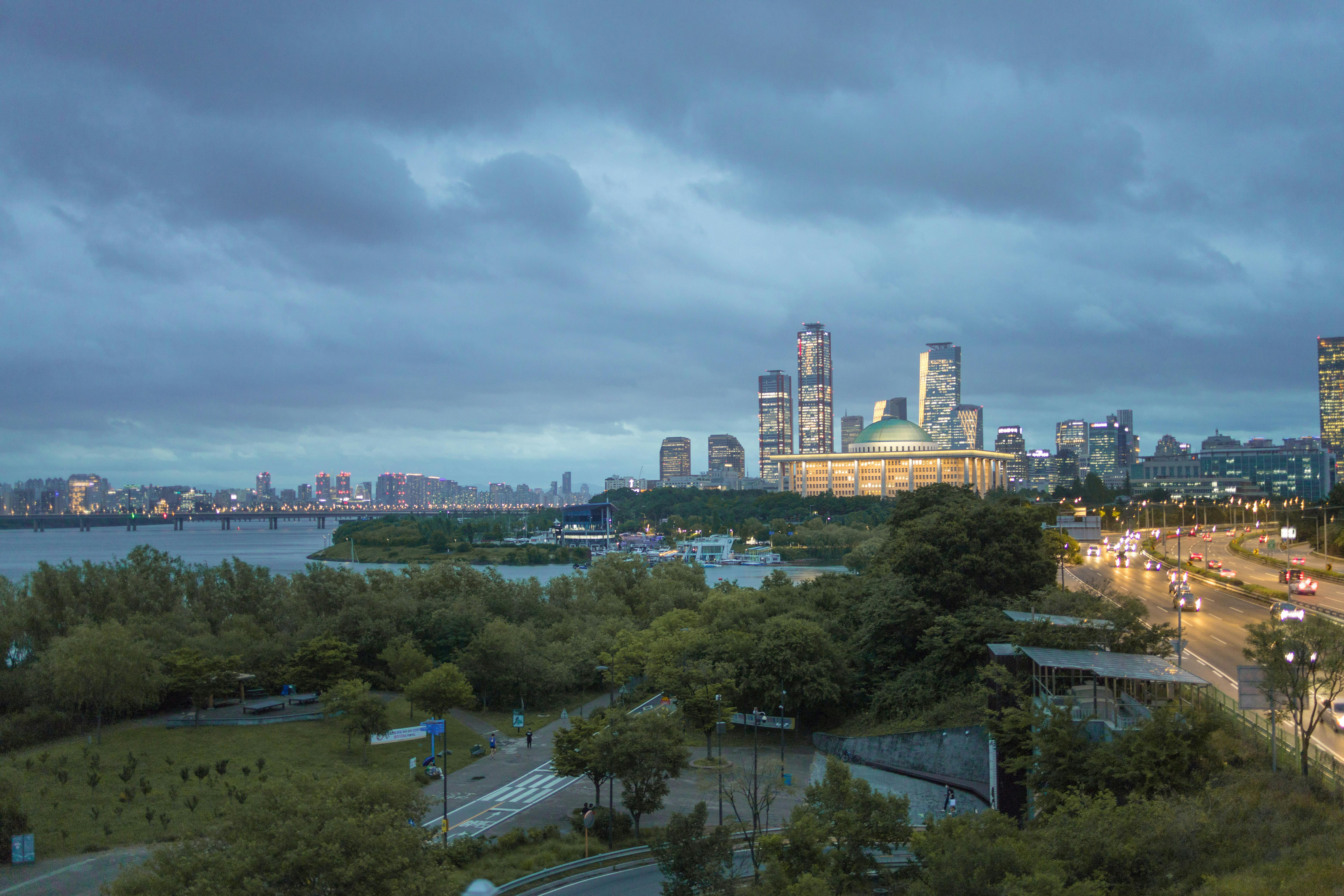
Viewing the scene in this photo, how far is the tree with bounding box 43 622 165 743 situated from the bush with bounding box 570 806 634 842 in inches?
877

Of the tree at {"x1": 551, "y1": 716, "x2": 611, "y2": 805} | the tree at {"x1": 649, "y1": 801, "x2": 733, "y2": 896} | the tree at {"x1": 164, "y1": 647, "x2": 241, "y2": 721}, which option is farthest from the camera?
the tree at {"x1": 164, "y1": 647, "x2": 241, "y2": 721}

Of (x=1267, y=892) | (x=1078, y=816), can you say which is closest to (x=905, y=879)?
(x=1078, y=816)

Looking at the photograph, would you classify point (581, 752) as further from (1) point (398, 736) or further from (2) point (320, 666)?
(2) point (320, 666)

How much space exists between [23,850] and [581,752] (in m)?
15.9

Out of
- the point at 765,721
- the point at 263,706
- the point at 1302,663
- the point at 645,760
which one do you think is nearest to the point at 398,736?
the point at 263,706

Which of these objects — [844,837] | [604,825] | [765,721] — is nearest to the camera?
[844,837]

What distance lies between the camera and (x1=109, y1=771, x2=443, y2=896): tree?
50.4 feet

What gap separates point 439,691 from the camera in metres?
36.5

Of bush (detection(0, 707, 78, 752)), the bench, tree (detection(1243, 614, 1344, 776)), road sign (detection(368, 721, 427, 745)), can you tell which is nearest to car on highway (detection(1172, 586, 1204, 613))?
tree (detection(1243, 614, 1344, 776))

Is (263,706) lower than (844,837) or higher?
lower

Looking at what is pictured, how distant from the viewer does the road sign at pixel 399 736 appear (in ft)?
119

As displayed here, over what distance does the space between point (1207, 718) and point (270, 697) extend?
133 feet

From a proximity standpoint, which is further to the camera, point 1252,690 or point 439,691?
point 439,691

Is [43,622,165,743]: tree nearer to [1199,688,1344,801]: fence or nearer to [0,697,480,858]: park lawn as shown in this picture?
[0,697,480,858]: park lawn
